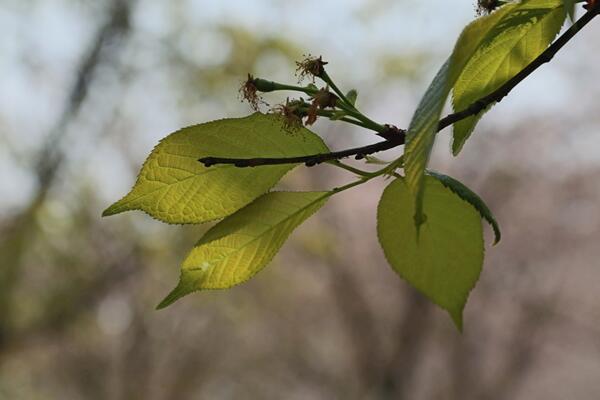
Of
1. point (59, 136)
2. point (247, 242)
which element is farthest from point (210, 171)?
point (59, 136)

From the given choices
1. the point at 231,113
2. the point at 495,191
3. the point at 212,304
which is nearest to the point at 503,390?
the point at 495,191

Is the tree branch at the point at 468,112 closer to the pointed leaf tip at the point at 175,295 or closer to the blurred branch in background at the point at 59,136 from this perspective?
the pointed leaf tip at the point at 175,295

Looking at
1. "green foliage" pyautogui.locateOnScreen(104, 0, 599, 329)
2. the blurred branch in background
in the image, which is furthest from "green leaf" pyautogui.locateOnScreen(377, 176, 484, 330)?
the blurred branch in background

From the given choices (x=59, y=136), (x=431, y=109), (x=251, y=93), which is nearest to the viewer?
(x=431, y=109)

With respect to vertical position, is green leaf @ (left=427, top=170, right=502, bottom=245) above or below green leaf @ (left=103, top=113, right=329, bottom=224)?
below

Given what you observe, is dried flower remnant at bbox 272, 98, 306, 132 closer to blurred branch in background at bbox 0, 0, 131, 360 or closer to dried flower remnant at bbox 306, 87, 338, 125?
dried flower remnant at bbox 306, 87, 338, 125

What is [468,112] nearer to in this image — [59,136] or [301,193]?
[301,193]
